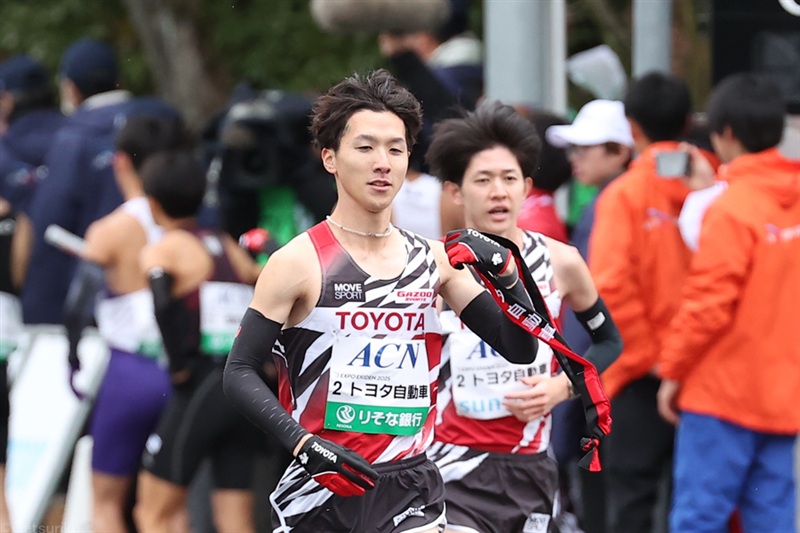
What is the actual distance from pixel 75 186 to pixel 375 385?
16.7 feet

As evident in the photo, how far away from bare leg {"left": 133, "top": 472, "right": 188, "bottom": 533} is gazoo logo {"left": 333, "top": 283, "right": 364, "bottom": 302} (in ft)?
10.00

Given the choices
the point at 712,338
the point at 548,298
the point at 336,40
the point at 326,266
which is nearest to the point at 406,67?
the point at 712,338

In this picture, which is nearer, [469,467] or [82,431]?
[469,467]

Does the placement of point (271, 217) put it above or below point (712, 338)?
above

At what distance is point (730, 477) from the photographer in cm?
626

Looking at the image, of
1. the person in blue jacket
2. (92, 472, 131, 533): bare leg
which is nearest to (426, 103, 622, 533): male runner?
(92, 472, 131, 533): bare leg

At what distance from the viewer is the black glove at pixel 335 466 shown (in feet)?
12.6

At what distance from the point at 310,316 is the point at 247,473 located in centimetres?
311

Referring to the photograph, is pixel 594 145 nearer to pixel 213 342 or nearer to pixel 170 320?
pixel 213 342

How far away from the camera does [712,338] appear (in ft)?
20.5

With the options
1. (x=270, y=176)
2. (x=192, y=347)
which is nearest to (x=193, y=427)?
(x=192, y=347)

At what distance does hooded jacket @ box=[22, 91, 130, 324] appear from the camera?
8.91 metres

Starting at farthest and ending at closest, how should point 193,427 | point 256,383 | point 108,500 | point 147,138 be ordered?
1. point 147,138
2. point 108,500
3. point 193,427
4. point 256,383

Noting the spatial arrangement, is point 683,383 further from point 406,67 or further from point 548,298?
point 406,67
